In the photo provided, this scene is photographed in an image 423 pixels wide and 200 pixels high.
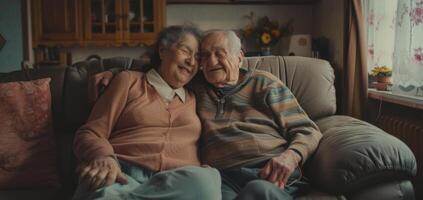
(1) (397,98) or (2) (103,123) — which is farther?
(1) (397,98)

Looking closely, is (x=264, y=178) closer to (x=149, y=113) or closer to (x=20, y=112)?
(x=149, y=113)

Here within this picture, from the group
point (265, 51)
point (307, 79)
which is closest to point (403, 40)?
point (307, 79)

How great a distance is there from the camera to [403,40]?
1.93 meters

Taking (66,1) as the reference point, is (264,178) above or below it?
below

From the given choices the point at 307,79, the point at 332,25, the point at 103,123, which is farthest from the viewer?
the point at 332,25

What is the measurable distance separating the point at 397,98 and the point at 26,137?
5.69 ft

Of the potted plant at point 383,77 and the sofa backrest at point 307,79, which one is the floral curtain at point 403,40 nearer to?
the potted plant at point 383,77

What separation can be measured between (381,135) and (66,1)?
2.82 m

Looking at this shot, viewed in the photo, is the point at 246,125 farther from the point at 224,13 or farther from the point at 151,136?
the point at 224,13

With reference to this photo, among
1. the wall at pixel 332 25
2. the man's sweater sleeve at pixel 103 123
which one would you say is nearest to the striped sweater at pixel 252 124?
the man's sweater sleeve at pixel 103 123

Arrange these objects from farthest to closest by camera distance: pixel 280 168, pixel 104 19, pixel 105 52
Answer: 1. pixel 105 52
2. pixel 104 19
3. pixel 280 168

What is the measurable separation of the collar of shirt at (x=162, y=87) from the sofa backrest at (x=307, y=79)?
16.5 inches

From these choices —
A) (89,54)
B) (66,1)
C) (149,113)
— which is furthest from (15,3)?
(149,113)

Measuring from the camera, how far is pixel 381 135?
1355mm
